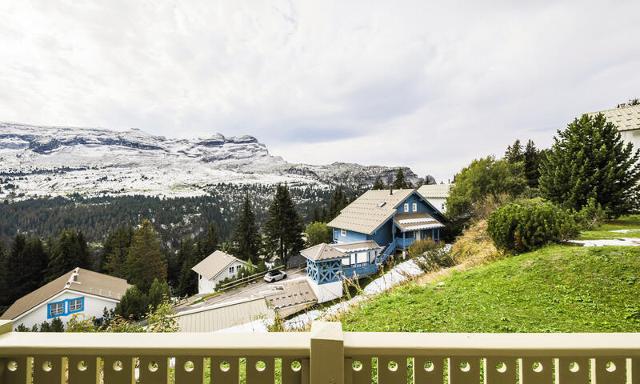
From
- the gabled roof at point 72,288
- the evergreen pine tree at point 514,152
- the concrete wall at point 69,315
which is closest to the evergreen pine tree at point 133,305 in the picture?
the concrete wall at point 69,315

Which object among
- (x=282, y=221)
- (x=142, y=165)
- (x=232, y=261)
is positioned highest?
(x=142, y=165)

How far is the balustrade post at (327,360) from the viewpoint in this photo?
1.77 m

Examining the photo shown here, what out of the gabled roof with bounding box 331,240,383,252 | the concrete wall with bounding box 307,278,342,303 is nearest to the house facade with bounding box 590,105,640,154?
the gabled roof with bounding box 331,240,383,252

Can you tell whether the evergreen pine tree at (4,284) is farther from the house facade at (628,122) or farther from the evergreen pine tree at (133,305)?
the house facade at (628,122)

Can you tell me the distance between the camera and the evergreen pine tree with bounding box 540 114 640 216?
1210cm

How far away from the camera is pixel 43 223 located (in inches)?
3258

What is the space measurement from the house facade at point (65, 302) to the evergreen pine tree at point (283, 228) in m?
16.7

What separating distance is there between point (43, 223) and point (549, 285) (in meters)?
112

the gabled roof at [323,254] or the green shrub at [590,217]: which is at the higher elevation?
the green shrub at [590,217]

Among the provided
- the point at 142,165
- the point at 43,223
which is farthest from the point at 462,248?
the point at 142,165

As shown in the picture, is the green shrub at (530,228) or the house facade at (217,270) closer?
the green shrub at (530,228)

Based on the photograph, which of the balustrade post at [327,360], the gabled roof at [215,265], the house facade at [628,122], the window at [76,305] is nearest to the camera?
the balustrade post at [327,360]

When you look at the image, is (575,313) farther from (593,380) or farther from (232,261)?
(232,261)

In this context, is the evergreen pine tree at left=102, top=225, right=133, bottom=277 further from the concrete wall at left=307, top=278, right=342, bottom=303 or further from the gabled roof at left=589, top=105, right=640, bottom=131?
the gabled roof at left=589, top=105, right=640, bottom=131
